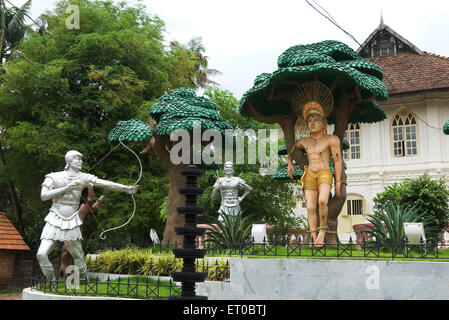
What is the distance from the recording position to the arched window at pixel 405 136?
24438 mm

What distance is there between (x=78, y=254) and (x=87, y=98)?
9293 millimetres

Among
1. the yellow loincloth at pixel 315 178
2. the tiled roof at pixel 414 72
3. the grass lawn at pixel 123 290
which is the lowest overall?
the grass lawn at pixel 123 290

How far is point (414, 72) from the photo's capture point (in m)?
23.9

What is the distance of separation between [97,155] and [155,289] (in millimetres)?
10231

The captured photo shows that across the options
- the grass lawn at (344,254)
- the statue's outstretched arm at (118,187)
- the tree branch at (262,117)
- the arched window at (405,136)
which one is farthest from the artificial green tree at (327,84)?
the arched window at (405,136)

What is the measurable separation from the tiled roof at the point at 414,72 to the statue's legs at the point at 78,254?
18.3 meters

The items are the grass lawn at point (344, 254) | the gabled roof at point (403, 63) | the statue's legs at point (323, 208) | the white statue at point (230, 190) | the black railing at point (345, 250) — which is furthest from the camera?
the gabled roof at point (403, 63)

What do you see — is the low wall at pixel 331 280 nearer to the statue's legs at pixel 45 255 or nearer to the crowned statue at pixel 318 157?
the crowned statue at pixel 318 157

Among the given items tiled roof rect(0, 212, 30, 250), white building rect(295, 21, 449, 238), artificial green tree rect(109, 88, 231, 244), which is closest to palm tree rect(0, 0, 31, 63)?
tiled roof rect(0, 212, 30, 250)

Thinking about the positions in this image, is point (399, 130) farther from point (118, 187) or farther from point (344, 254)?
point (118, 187)

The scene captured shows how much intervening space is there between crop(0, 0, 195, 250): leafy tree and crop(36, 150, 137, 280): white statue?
6.77 metres

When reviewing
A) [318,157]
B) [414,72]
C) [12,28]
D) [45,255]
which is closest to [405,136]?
[414,72]

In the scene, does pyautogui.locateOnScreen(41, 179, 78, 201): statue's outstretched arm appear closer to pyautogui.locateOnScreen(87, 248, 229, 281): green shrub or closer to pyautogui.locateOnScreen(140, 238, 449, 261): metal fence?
pyautogui.locateOnScreen(87, 248, 229, 281): green shrub
